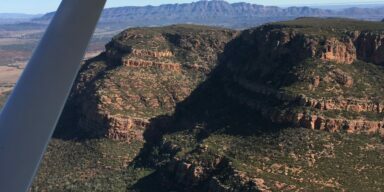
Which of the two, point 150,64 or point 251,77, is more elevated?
point 251,77

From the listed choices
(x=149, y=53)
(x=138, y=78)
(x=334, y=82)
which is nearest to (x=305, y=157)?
(x=334, y=82)

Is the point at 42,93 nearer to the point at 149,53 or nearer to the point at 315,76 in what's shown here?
the point at 315,76

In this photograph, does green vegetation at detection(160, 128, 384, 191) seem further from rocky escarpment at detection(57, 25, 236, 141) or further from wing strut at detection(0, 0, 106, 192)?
wing strut at detection(0, 0, 106, 192)

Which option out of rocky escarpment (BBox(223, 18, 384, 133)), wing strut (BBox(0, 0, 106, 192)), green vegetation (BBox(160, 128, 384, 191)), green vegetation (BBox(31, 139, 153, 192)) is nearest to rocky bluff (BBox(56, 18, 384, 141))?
rocky escarpment (BBox(223, 18, 384, 133))

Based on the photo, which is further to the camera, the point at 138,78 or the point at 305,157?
the point at 138,78

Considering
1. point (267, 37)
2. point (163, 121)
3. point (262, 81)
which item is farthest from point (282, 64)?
point (163, 121)

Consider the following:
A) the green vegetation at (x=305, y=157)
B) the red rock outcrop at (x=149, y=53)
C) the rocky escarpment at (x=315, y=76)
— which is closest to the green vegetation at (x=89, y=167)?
the green vegetation at (x=305, y=157)

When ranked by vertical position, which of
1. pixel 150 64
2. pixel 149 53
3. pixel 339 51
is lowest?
pixel 150 64
